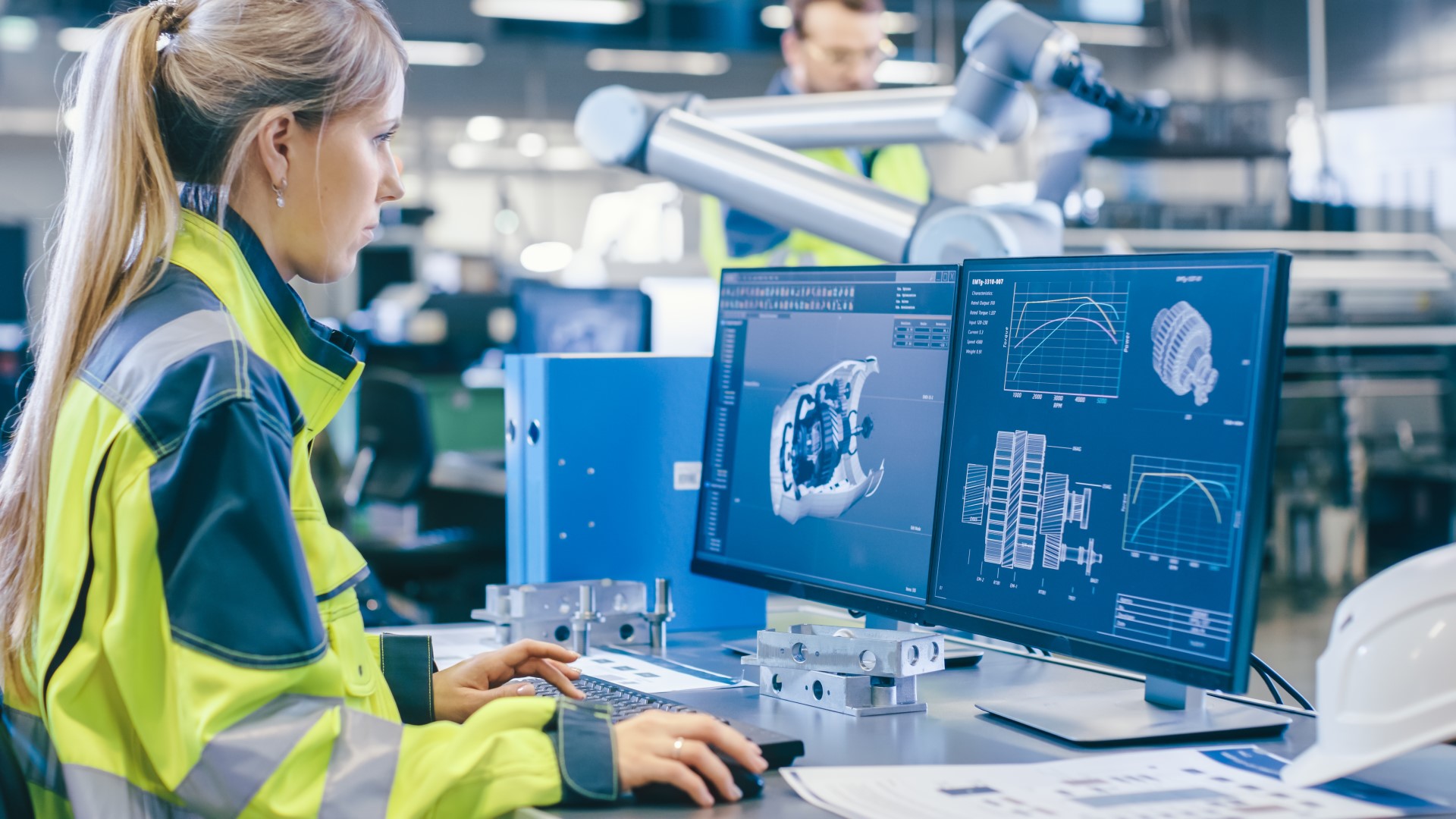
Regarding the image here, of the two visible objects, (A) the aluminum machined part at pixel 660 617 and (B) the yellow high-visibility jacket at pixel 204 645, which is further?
(A) the aluminum machined part at pixel 660 617

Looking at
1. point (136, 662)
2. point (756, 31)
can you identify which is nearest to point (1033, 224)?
point (136, 662)

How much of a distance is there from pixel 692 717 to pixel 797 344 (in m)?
0.51

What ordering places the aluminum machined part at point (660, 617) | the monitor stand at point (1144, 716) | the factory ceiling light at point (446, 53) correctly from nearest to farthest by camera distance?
the monitor stand at point (1144, 716) → the aluminum machined part at point (660, 617) → the factory ceiling light at point (446, 53)

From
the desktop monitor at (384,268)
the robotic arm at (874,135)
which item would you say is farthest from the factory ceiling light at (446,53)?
the robotic arm at (874,135)

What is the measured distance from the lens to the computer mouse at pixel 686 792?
0.96m

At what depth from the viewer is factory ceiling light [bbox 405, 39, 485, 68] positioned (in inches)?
274

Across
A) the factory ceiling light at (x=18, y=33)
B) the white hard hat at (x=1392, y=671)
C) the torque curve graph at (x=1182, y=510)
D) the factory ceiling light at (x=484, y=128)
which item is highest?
the factory ceiling light at (x=18, y=33)

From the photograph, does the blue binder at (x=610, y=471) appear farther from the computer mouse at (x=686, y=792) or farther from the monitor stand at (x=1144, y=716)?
the computer mouse at (x=686, y=792)

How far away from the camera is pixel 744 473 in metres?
1.46

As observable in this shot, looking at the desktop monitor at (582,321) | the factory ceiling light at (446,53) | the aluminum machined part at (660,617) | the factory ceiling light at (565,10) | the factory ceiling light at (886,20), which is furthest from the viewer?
the factory ceiling light at (446,53)

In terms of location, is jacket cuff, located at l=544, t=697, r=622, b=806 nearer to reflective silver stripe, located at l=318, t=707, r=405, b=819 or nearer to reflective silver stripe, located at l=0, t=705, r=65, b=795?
reflective silver stripe, located at l=318, t=707, r=405, b=819

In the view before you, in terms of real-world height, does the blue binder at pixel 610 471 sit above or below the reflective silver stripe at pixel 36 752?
above

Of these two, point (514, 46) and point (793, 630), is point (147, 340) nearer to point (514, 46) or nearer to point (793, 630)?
point (793, 630)

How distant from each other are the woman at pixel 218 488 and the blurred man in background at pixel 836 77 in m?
1.49
